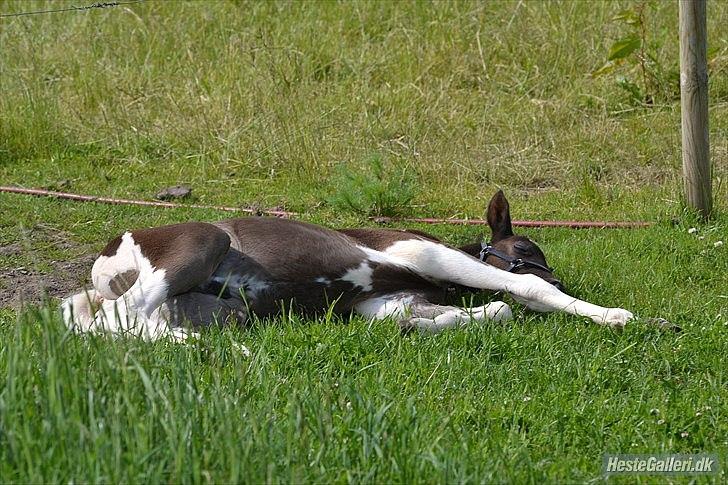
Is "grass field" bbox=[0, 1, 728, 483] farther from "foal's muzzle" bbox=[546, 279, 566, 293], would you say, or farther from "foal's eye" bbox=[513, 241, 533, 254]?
"foal's eye" bbox=[513, 241, 533, 254]

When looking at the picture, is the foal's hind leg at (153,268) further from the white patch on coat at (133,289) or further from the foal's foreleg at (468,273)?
the foal's foreleg at (468,273)

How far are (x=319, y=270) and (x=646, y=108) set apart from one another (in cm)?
623

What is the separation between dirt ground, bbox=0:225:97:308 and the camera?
23.1ft

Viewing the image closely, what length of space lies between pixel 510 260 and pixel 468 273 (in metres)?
0.44

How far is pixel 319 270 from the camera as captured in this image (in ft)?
20.3

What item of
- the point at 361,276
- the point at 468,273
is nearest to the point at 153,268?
the point at 361,276

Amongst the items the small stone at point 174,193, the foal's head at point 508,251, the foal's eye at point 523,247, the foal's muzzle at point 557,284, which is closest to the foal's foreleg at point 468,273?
the foal's muzzle at point 557,284

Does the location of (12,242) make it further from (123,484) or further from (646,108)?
(646,108)

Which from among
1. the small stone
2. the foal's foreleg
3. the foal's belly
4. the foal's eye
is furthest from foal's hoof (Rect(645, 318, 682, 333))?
the small stone

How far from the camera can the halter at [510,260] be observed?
21.9ft

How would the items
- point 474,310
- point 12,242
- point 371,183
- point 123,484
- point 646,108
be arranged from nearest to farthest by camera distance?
point 123,484, point 474,310, point 12,242, point 371,183, point 646,108

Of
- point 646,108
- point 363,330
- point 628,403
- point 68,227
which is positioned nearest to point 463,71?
point 646,108

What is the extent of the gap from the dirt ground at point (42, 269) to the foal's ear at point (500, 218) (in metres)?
2.65

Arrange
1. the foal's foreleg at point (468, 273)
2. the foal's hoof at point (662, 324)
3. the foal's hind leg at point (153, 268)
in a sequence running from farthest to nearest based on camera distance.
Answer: the foal's foreleg at point (468, 273)
the foal's hind leg at point (153, 268)
the foal's hoof at point (662, 324)
